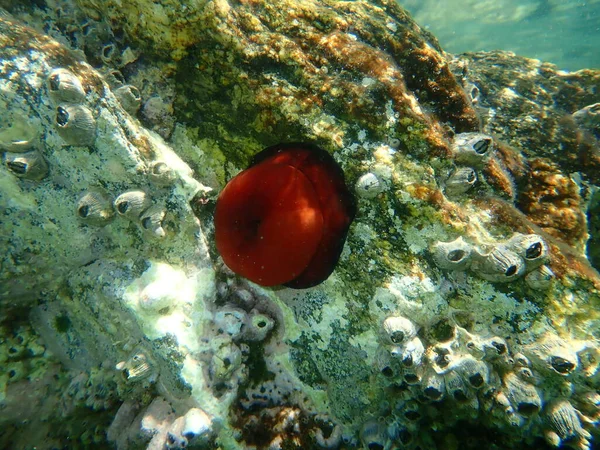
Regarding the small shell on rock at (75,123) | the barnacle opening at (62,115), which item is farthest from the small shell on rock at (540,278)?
the barnacle opening at (62,115)

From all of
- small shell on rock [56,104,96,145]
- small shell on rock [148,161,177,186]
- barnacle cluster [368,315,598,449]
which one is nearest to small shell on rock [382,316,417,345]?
barnacle cluster [368,315,598,449]

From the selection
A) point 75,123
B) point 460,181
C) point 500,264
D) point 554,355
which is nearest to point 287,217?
point 460,181

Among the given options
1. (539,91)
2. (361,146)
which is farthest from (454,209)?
(539,91)

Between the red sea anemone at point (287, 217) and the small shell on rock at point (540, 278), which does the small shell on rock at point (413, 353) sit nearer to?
the red sea anemone at point (287, 217)

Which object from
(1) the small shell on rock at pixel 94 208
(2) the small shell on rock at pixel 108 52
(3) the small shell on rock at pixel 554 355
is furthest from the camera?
(2) the small shell on rock at pixel 108 52

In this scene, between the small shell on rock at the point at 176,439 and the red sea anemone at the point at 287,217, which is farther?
the small shell on rock at the point at 176,439
